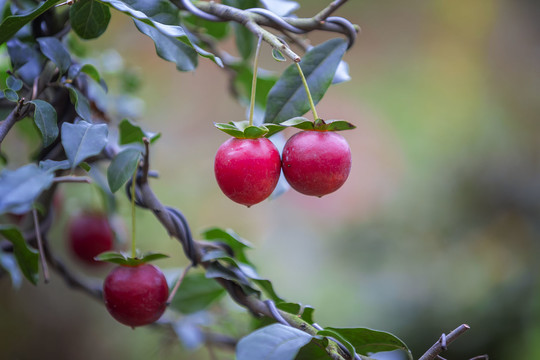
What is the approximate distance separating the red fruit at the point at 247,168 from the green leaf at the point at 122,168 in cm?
9

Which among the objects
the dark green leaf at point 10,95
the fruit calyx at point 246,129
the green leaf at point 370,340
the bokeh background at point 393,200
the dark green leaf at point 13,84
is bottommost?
the bokeh background at point 393,200

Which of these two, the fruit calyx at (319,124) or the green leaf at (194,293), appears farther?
the green leaf at (194,293)

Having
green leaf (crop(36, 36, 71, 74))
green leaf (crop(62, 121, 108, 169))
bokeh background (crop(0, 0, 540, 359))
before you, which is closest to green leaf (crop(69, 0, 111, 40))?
green leaf (crop(36, 36, 71, 74))

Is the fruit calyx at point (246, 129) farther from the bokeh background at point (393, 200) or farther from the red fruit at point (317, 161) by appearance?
the bokeh background at point (393, 200)

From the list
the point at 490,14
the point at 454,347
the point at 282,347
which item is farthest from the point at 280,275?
the point at 490,14

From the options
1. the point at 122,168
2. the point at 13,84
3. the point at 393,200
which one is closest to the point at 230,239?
the point at 122,168

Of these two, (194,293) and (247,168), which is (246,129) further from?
(194,293)

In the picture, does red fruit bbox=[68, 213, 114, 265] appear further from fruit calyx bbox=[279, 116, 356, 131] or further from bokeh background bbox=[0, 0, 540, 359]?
fruit calyx bbox=[279, 116, 356, 131]

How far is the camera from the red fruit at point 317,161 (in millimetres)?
413

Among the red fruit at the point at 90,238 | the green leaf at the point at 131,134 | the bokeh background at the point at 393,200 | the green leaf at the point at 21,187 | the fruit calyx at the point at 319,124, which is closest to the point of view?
the green leaf at the point at 21,187

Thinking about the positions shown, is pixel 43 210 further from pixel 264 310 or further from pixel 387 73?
pixel 387 73

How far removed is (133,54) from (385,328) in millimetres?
1545

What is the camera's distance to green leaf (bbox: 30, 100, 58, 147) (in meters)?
0.41

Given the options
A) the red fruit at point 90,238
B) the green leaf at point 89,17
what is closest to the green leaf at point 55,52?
the green leaf at point 89,17
